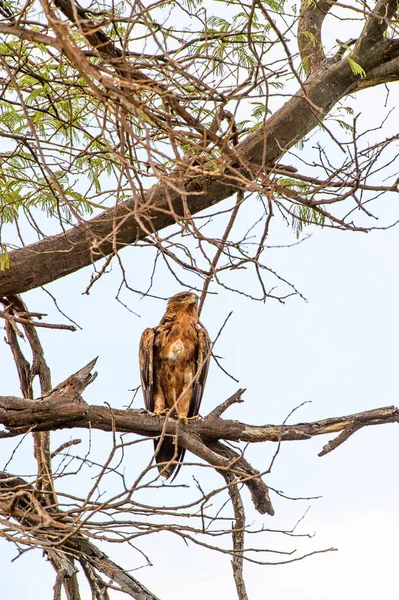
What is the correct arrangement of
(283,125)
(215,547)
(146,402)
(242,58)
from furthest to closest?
1. (146,402)
2. (283,125)
3. (242,58)
4. (215,547)

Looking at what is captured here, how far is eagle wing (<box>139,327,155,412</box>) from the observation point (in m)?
4.90

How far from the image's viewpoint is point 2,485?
4.24m

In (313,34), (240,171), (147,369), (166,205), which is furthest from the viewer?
(147,369)

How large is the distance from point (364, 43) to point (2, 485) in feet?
10.2

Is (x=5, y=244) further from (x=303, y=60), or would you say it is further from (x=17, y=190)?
(x=303, y=60)

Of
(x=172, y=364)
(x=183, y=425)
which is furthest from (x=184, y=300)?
(x=183, y=425)

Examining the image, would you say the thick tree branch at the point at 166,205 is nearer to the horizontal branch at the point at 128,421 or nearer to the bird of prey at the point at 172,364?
the horizontal branch at the point at 128,421

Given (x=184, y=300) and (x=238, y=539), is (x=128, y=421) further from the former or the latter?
(x=184, y=300)

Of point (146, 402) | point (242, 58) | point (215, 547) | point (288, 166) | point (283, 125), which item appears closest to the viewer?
point (215, 547)

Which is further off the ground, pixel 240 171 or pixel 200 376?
pixel 240 171

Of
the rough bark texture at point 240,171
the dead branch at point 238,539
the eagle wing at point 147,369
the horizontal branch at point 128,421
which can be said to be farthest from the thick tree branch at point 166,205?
the dead branch at point 238,539

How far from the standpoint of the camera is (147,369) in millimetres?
4906

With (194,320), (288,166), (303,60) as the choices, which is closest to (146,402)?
(194,320)

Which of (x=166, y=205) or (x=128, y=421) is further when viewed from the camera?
(x=128, y=421)
